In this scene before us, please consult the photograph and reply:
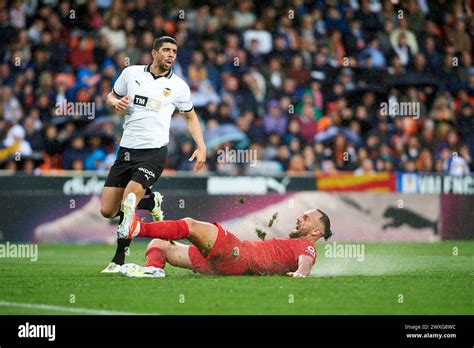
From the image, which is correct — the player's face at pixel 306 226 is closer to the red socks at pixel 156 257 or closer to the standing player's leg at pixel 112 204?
the red socks at pixel 156 257

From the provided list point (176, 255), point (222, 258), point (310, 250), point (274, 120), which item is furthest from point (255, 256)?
point (274, 120)

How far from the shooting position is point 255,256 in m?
12.0

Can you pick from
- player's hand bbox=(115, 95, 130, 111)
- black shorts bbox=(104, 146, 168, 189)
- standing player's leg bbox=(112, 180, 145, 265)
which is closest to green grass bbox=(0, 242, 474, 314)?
standing player's leg bbox=(112, 180, 145, 265)

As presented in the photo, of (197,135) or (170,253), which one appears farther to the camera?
(197,135)

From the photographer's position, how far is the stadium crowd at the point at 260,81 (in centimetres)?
1992

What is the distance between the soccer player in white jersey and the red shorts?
80 cm

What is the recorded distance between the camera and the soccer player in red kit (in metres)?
11.6

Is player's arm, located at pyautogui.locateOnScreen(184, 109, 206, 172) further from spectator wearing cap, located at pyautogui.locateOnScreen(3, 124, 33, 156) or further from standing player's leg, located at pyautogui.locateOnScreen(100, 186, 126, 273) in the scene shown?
spectator wearing cap, located at pyautogui.locateOnScreen(3, 124, 33, 156)

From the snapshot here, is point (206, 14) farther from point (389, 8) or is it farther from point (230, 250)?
point (230, 250)

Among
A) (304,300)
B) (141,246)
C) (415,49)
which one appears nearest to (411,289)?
(304,300)

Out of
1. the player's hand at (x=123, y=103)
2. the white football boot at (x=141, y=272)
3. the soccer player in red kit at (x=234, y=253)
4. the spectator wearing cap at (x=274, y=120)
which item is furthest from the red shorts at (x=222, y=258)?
the spectator wearing cap at (x=274, y=120)

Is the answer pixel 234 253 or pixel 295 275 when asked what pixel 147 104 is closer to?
pixel 234 253

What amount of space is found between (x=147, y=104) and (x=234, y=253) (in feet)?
6.37
